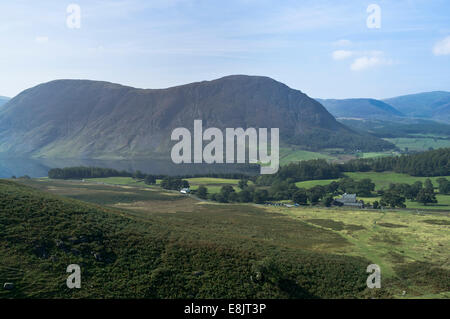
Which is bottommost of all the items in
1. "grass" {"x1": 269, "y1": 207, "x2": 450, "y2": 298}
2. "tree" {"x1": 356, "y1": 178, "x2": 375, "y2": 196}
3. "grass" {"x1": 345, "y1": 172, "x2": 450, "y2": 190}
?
"grass" {"x1": 269, "y1": 207, "x2": 450, "y2": 298}

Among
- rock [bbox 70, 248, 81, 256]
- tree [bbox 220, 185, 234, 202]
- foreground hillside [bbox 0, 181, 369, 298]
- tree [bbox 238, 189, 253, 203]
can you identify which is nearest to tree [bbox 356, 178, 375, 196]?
tree [bbox 238, 189, 253, 203]

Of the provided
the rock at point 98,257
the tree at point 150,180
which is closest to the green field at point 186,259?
Result: the rock at point 98,257

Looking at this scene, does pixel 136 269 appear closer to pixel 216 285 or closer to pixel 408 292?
pixel 216 285

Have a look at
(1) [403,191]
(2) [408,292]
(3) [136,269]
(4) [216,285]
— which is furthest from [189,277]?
(1) [403,191]

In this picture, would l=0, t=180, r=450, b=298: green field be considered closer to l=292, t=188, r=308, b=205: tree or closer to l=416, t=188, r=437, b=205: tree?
l=416, t=188, r=437, b=205: tree

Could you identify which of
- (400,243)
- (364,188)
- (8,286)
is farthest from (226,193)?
(8,286)

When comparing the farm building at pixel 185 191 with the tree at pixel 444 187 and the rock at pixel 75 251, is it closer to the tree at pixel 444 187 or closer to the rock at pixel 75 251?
the rock at pixel 75 251
